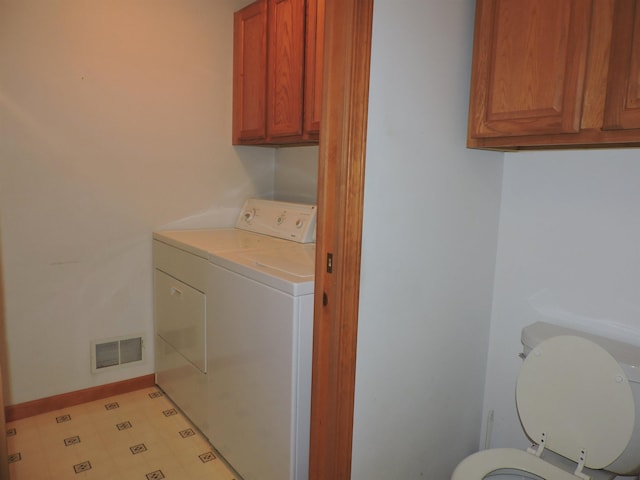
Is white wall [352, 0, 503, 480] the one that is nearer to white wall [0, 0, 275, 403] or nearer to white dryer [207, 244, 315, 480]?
white dryer [207, 244, 315, 480]

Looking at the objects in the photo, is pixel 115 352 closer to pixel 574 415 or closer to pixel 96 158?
pixel 96 158

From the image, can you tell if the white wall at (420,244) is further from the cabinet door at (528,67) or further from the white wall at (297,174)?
the white wall at (297,174)

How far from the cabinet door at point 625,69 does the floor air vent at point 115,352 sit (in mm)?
2489

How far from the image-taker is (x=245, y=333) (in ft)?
5.60

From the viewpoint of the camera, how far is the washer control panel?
229cm

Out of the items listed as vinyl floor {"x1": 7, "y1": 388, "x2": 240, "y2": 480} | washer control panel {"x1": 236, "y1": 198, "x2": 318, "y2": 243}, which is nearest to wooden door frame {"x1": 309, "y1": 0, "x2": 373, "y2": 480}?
vinyl floor {"x1": 7, "y1": 388, "x2": 240, "y2": 480}

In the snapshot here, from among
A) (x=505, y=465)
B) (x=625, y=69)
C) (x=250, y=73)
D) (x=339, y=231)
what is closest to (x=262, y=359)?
(x=339, y=231)

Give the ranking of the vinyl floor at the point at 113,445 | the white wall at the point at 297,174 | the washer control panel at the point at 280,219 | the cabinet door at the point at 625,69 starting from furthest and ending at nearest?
the white wall at the point at 297,174, the washer control panel at the point at 280,219, the vinyl floor at the point at 113,445, the cabinet door at the point at 625,69

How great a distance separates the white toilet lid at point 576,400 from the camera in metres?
1.31

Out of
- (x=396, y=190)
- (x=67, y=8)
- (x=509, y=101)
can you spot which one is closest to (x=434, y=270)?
(x=396, y=190)

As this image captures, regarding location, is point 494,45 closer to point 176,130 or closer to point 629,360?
point 629,360

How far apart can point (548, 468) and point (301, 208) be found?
155 centimetres

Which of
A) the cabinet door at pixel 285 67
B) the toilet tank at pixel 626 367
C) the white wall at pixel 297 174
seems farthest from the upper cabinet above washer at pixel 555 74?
the white wall at pixel 297 174

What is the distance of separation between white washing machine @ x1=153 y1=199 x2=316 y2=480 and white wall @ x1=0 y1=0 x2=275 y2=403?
231mm
